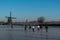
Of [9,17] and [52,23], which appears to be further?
[52,23]

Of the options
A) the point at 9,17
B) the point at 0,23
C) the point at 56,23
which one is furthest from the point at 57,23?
the point at 0,23

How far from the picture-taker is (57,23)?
14175cm

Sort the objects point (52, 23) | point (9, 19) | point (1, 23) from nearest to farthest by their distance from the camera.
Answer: point (9, 19) → point (52, 23) → point (1, 23)

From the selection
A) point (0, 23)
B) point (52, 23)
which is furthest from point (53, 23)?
point (0, 23)

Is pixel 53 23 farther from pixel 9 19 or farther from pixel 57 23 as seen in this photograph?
pixel 9 19

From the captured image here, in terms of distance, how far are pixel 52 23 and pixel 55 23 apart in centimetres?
284

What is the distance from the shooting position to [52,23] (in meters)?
140

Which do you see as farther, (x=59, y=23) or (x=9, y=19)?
(x=59, y=23)

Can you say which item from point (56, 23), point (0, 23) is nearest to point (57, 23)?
point (56, 23)

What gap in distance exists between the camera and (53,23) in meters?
141

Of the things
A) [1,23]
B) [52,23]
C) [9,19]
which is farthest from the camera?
[1,23]

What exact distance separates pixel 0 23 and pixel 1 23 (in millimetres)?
3854

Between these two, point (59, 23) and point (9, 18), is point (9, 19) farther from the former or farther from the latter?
point (59, 23)

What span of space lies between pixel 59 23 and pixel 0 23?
5926 centimetres
